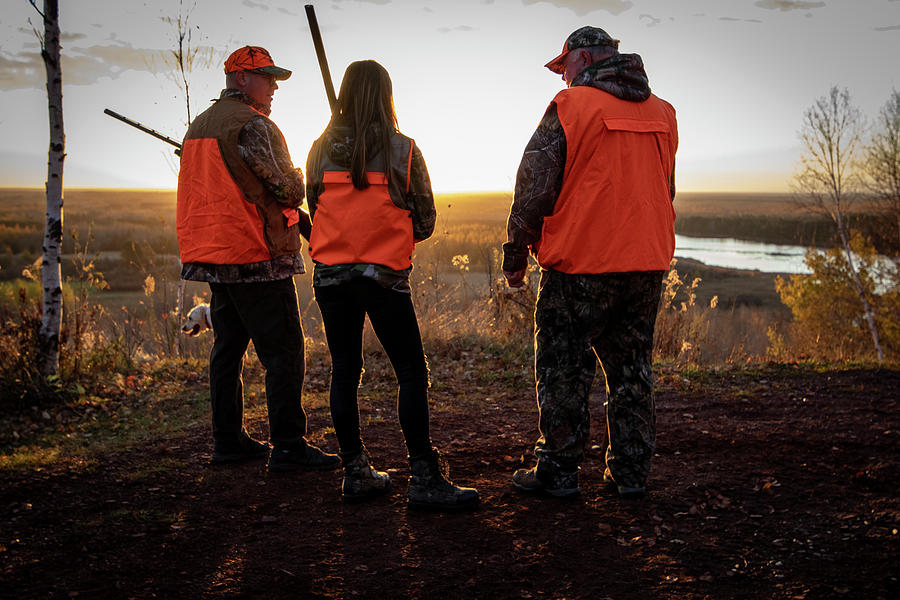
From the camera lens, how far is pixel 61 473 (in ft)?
13.0

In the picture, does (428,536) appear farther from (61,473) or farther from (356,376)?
(61,473)

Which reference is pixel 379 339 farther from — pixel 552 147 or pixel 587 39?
pixel 587 39

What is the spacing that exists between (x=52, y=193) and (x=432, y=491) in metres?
5.07

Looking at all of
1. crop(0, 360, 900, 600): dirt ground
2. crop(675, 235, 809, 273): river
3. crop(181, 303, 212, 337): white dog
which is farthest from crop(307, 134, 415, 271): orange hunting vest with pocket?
crop(675, 235, 809, 273): river

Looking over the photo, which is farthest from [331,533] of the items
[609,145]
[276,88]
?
[276,88]

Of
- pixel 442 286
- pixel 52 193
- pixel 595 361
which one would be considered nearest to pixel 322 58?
pixel 595 361

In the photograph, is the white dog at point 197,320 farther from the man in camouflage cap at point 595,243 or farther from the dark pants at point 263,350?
the man in camouflage cap at point 595,243

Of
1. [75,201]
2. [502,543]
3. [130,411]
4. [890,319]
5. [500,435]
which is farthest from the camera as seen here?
[75,201]

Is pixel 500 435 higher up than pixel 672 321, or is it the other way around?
pixel 672 321

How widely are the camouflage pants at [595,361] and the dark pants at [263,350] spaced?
1.54 meters

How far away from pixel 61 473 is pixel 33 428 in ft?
6.19

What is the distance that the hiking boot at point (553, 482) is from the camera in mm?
3398

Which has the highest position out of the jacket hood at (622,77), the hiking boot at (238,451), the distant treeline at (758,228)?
the distant treeline at (758,228)

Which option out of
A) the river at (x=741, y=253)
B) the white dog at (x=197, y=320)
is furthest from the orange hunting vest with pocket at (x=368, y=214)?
the river at (x=741, y=253)
